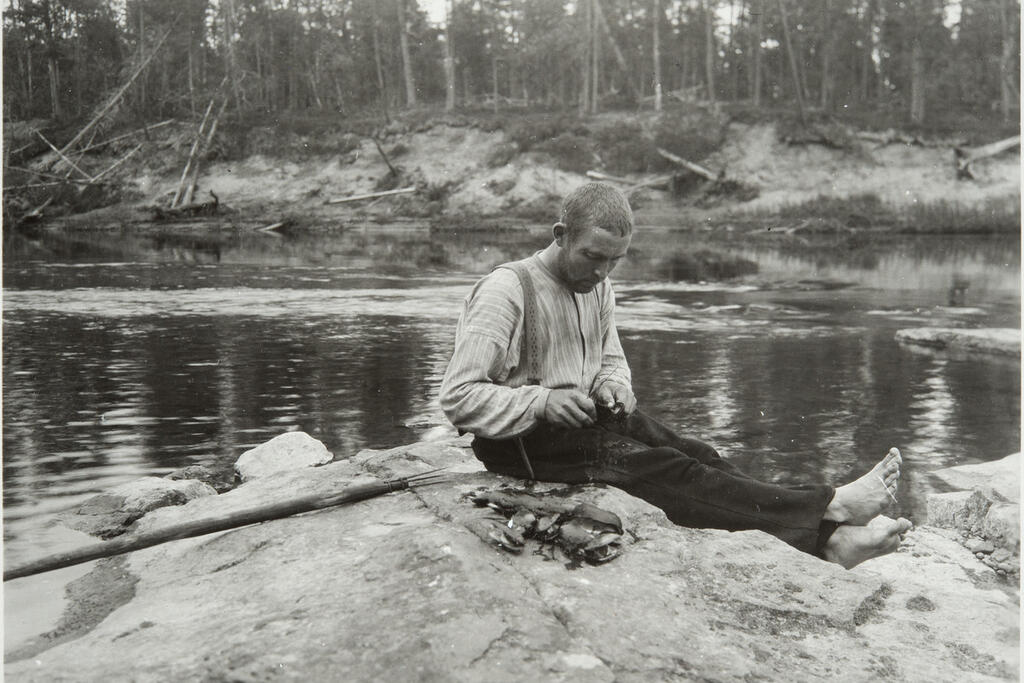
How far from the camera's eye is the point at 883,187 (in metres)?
31.5

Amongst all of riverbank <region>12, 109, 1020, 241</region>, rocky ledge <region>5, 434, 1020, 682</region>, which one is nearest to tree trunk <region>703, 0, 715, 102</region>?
Answer: riverbank <region>12, 109, 1020, 241</region>

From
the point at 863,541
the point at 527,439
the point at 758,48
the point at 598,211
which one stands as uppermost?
the point at 758,48

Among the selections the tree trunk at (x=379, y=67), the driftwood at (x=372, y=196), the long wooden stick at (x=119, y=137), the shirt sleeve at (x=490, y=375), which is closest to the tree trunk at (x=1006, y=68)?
the shirt sleeve at (x=490, y=375)

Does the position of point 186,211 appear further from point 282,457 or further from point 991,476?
point 991,476

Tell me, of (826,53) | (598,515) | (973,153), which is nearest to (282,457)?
(598,515)

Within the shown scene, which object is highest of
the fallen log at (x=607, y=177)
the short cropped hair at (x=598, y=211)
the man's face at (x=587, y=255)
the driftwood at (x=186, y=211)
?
the fallen log at (x=607, y=177)

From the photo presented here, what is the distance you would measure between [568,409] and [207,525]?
1.32m

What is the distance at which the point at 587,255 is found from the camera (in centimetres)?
362

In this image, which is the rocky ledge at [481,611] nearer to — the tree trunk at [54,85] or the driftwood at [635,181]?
the tree trunk at [54,85]

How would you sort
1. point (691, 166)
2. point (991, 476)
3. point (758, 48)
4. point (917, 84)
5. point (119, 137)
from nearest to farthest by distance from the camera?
point (991, 476)
point (691, 166)
point (917, 84)
point (758, 48)
point (119, 137)

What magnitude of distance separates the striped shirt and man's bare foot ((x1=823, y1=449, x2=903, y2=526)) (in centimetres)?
91

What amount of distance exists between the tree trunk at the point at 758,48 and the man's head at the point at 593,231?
34.7 metres

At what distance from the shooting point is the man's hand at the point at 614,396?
146 inches

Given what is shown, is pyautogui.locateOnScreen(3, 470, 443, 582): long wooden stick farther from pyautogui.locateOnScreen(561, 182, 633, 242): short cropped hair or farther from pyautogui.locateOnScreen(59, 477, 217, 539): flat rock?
pyautogui.locateOnScreen(59, 477, 217, 539): flat rock
